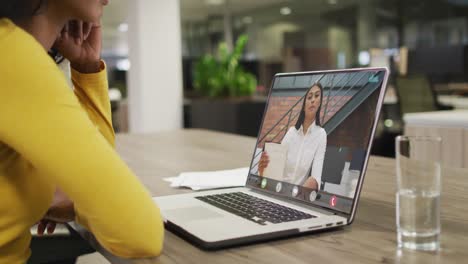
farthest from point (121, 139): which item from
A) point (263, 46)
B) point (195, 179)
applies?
point (263, 46)

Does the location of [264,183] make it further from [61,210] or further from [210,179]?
[61,210]

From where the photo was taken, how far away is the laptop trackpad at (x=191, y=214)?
0.85 metres

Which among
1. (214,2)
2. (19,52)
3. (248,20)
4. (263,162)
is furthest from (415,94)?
(214,2)

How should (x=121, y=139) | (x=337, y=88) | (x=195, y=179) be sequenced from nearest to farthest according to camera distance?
(x=337, y=88), (x=195, y=179), (x=121, y=139)

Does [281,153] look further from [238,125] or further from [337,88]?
[238,125]

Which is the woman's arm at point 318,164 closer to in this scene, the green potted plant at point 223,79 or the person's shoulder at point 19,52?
the person's shoulder at point 19,52

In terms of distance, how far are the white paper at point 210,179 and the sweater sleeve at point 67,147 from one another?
44 cm

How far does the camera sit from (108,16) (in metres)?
11.4

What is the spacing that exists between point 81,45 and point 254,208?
1.56 ft

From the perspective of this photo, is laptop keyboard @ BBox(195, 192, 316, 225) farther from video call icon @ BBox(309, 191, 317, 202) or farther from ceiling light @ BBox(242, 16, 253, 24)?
ceiling light @ BBox(242, 16, 253, 24)

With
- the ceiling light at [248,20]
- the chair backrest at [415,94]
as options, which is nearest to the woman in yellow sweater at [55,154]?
the chair backrest at [415,94]

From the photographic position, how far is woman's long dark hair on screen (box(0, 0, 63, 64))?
73cm

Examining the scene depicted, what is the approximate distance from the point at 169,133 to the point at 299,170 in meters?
1.49

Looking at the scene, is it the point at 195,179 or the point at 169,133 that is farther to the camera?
the point at 169,133
